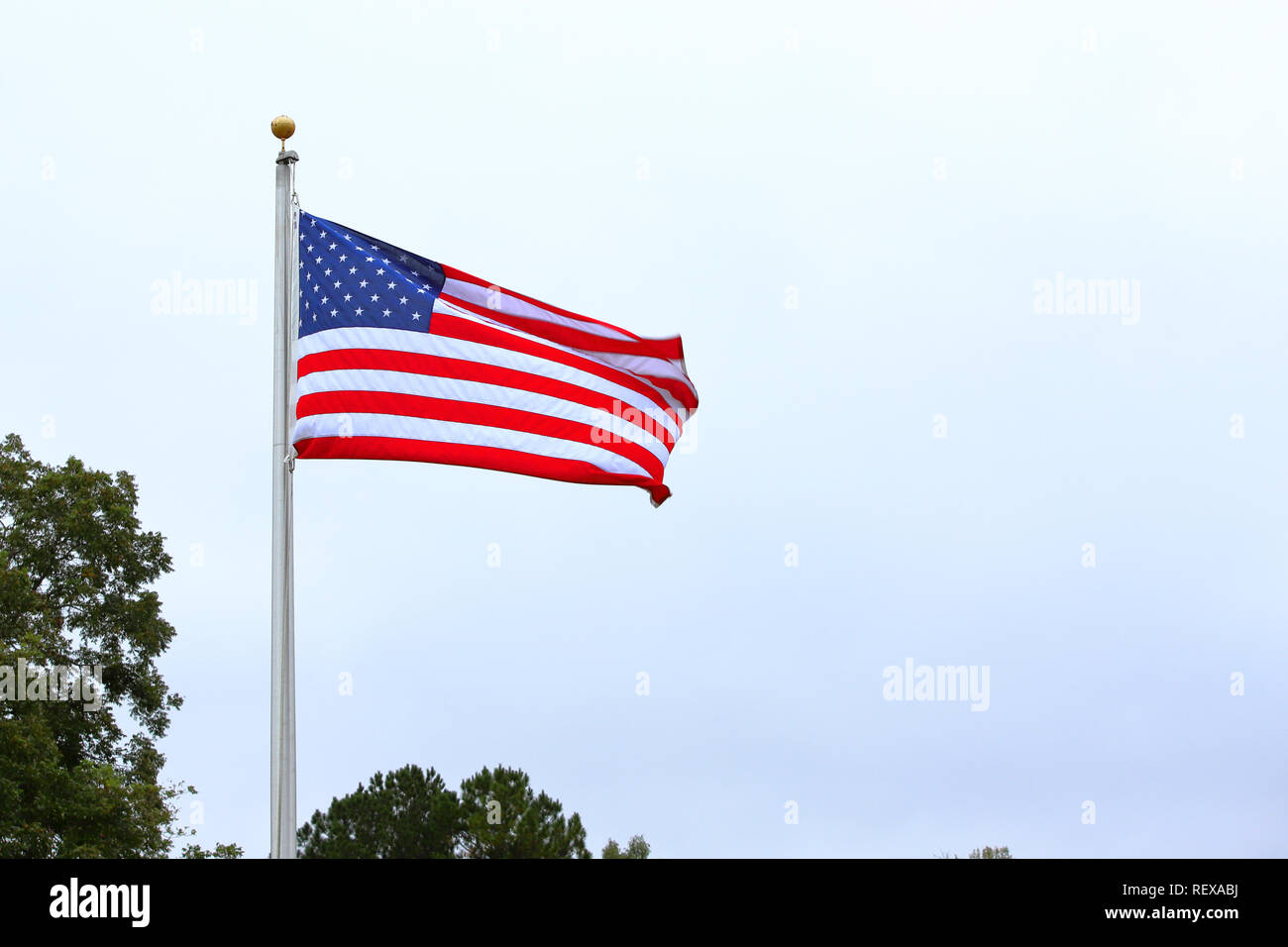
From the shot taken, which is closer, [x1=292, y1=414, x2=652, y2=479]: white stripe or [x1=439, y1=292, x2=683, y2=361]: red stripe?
[x1=292, y1=414, x2=652, y2=479]: white stripe

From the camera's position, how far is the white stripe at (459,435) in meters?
12.0

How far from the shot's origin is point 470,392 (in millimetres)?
12727

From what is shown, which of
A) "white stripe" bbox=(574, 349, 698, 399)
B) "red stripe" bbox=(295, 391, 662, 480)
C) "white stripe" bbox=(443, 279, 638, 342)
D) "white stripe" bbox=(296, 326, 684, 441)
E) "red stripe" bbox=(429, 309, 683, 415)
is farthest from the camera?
"white stripe" bbox=(574, 349, 698, 399)

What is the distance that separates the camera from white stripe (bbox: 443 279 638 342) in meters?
13.0

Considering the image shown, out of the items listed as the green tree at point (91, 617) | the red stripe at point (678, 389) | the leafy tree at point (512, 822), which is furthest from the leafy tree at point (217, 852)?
the leafy tree at point (512, 822)

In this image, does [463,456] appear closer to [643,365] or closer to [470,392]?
[470,392]

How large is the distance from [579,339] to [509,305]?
2.30ft

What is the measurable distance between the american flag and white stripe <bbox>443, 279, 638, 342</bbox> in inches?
0.4

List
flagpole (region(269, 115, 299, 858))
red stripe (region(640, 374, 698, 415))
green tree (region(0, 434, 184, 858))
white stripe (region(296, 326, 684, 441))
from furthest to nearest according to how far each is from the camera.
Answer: green tree (region(0, 434, 184, 858)), red stripe (region(640, 374, 698, 415)), white stripe (region(296, 326, 684, 441)), flagpole (region(269, 115, 299, 858))

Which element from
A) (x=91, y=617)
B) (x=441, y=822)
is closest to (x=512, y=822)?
(x=441, y=822)

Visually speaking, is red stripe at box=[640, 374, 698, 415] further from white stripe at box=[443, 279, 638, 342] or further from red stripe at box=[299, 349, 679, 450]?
white stripe at box=[443, 279, 638, 342]

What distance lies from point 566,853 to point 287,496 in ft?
236

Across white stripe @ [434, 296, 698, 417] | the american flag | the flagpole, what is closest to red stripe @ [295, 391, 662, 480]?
the american flag
